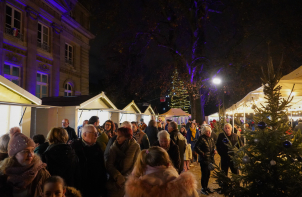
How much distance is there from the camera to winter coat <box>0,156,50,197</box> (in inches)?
90.4

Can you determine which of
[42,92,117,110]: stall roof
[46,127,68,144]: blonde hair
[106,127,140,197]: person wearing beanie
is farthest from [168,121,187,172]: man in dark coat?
[42,92,117,110]: stall roof

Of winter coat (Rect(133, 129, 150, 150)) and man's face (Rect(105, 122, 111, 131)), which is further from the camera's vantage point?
man's face (Rect(105, 122, 111, 131))

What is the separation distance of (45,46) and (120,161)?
17.3 m

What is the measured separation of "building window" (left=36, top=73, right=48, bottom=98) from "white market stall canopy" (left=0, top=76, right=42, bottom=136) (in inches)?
384

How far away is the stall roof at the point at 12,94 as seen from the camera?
7129 millimetres

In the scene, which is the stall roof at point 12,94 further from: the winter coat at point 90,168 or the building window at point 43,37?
the building window at point 43,37

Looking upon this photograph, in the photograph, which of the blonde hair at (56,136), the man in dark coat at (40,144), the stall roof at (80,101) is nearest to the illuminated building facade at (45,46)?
the stall roof at (80,101)

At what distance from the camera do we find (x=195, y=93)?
14875 mm

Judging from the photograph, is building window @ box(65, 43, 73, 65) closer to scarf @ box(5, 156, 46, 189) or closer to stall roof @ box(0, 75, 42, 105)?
stall roof @ box(0, 75, 42, 105)

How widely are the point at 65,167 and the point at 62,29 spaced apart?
63.3 ft

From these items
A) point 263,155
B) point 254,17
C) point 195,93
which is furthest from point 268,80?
point 254,17

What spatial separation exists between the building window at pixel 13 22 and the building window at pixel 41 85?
3326 mm

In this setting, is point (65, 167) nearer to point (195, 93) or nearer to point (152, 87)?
point (195, 93)

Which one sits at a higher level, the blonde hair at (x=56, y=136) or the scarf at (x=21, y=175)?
the blonde hair at (x=56, y=136)
